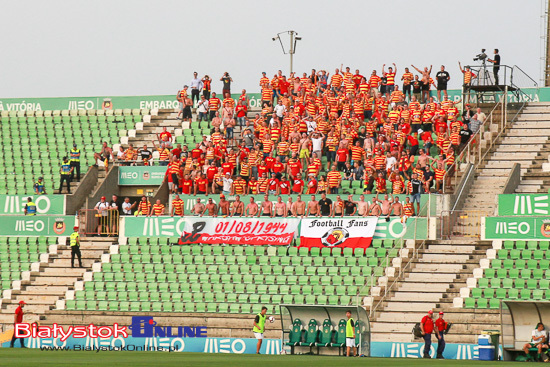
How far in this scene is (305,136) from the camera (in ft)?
137

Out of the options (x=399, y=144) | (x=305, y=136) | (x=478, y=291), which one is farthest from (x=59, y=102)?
(x=478, y=291)

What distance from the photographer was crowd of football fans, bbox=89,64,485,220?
1563 inches

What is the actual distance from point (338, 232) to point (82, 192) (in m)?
11.3

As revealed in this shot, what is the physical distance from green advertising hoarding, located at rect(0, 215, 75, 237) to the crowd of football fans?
4.10 meters

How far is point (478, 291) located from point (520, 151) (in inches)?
355

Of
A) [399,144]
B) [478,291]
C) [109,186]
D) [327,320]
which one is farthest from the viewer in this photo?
[109,186]

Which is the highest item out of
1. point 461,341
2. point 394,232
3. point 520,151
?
point 520,151

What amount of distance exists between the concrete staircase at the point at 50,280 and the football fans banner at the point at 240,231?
338 cm

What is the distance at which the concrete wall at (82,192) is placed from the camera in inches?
1694

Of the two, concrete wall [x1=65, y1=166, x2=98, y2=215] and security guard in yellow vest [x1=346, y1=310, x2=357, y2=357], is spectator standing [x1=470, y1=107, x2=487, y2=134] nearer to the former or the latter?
security guard in yellow vest [x1=346, y1=310, x2=357, y2=357]

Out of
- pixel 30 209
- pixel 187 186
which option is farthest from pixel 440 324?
pixel 30 209

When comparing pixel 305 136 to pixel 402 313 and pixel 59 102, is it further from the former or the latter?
pixel 59 102

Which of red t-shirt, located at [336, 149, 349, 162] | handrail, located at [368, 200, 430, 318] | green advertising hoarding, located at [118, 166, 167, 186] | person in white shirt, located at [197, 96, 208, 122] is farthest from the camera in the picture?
person in white shirt, located at [197, 96, 208, 122]

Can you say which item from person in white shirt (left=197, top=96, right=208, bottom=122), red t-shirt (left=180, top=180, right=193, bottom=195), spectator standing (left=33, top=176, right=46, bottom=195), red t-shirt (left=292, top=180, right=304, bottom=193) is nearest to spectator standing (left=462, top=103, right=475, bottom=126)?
red t-shirt (left=292, top=180, right=304, bottom=193)
